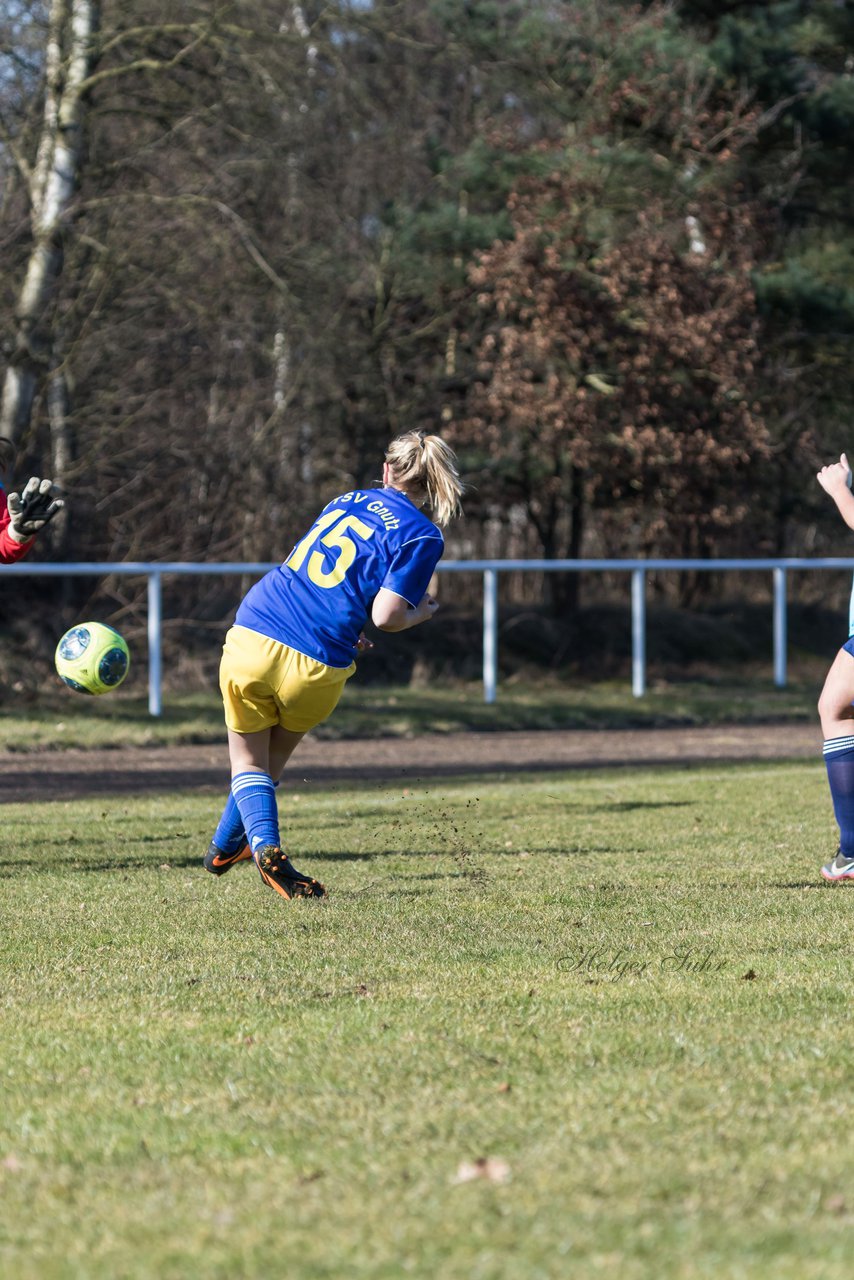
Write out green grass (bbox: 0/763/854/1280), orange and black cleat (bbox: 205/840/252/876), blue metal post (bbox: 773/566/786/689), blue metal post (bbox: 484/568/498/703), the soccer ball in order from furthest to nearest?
blue metal post (bbox: 773/566/786/689) < blue metal post (bbox: 484/568/498/703) < the soccer ball < orange and black cleat (bbox: 205/840/252/876) < green grass (bbox: 0/763/854/1280)

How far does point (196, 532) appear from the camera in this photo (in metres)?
21.4

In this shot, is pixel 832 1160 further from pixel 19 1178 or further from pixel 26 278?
pixel 26 278

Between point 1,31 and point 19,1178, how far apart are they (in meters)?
17.1

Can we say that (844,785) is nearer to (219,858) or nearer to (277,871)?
(277,871)

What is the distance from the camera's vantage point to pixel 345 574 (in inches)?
264

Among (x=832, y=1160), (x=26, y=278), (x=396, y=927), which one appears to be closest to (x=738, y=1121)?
(x=832, y=1160)

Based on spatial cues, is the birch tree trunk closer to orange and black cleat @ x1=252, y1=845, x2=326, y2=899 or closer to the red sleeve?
the red sleeve

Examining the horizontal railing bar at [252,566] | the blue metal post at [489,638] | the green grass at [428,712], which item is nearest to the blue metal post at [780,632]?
the green grass at [428,712]

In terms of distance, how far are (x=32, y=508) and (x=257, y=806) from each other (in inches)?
62.6

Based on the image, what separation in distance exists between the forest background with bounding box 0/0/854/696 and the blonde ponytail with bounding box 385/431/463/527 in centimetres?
1236

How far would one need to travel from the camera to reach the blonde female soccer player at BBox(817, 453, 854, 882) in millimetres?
7578

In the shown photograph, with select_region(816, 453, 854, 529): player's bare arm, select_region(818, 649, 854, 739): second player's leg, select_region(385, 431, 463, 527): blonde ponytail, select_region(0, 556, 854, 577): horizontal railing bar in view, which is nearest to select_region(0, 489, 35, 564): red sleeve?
select_region(385, 431, 463, 527): blonde ponytail

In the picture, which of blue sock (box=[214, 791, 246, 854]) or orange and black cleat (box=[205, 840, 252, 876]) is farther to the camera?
orange and black cleat (box=[205, 840, 252, 876])

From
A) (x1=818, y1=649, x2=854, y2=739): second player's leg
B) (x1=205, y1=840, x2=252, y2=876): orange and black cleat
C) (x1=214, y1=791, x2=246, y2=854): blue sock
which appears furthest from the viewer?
(x1=818, y1=649, x2=854, y2=739): second player's leg
